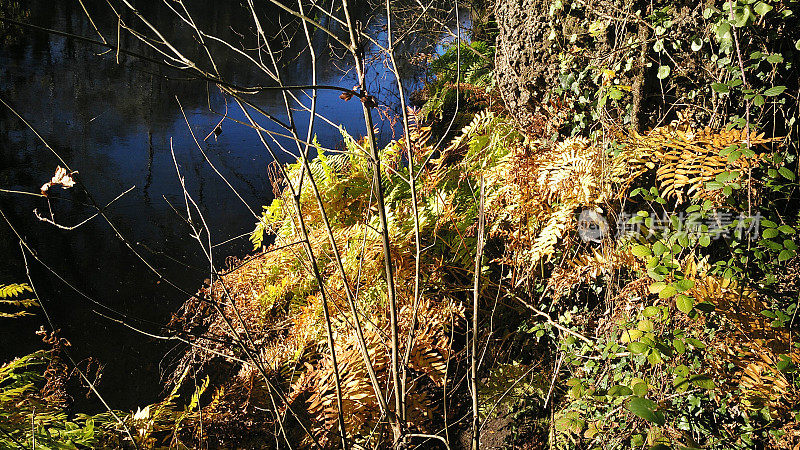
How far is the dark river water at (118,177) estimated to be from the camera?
4125 millimetres

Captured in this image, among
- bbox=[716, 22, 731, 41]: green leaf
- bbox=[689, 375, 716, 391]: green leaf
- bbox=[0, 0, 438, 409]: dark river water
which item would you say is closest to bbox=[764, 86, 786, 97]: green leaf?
bbox=[716, 22, 731, 41]: green leaf

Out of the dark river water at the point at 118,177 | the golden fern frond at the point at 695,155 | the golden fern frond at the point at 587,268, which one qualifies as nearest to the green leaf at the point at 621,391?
the golden fern frond at the point at 695,155

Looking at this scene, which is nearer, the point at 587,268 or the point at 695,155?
the point at 695,155

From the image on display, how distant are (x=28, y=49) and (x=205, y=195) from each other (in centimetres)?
663

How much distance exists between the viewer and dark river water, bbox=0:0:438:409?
13.5 ft

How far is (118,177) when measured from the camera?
6355 mm

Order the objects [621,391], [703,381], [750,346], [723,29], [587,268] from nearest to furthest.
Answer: [621,391], [703,381], [750,346], [723,29], [587,268]

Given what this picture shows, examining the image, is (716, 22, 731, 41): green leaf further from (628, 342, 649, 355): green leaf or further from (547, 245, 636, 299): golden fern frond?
(628, 342, 649, 355): green leaf

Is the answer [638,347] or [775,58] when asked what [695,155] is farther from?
[638,347]

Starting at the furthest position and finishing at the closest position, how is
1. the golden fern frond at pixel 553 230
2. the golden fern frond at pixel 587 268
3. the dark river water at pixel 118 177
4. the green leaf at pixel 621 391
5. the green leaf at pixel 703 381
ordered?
the dark river water at pixel 118 177, the golden fern frond at pixel 553 230, the golden fern frond at pixel 587 268, the green leaf at pixel 703 381, the green leaf at pixel 621 391

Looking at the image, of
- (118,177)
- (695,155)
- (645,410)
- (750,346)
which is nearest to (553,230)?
(695,155)

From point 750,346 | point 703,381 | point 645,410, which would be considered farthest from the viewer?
point 750,346

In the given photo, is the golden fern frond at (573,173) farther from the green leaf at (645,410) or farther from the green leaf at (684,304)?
the green leaf at (645,410)

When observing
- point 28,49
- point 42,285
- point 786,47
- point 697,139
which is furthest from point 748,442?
point 28,49
